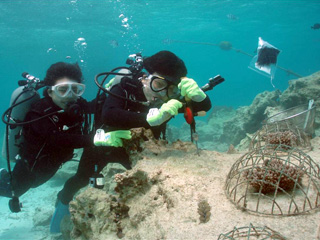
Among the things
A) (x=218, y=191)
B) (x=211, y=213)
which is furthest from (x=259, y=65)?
(x=211, y=213)

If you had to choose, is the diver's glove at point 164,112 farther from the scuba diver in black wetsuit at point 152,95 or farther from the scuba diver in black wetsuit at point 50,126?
the scuba diver in black wetsuit at point 50,126

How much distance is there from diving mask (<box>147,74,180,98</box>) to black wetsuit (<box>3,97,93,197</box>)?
1.51 meters

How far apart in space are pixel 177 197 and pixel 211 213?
459mm

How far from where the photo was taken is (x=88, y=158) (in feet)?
→ 16.1

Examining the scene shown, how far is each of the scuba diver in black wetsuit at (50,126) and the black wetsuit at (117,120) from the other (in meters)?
0.60

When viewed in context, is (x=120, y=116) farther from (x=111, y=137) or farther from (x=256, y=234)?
(x=256, y=234)

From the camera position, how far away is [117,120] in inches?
133

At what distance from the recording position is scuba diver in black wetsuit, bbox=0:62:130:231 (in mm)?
4039

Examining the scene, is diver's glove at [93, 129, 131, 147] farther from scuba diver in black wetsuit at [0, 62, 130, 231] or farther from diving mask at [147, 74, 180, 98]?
diving mask at [147, 74, 180, 98]

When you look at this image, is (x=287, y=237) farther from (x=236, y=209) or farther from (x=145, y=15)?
(x=145, y=15)

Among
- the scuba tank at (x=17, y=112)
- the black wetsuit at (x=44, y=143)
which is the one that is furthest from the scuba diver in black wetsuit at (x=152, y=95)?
the scuba tank at (x=17, y=112)

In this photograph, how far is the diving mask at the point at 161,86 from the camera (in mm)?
3395

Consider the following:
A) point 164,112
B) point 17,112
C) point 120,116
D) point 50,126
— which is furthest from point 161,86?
point 17,112

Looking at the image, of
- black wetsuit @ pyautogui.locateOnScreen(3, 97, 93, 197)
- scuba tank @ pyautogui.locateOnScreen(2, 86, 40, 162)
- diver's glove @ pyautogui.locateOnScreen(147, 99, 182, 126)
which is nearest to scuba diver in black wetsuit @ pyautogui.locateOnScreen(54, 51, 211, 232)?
diver's glove @ pyautogui.locateOnScreen(147, 99, 182, 126)
